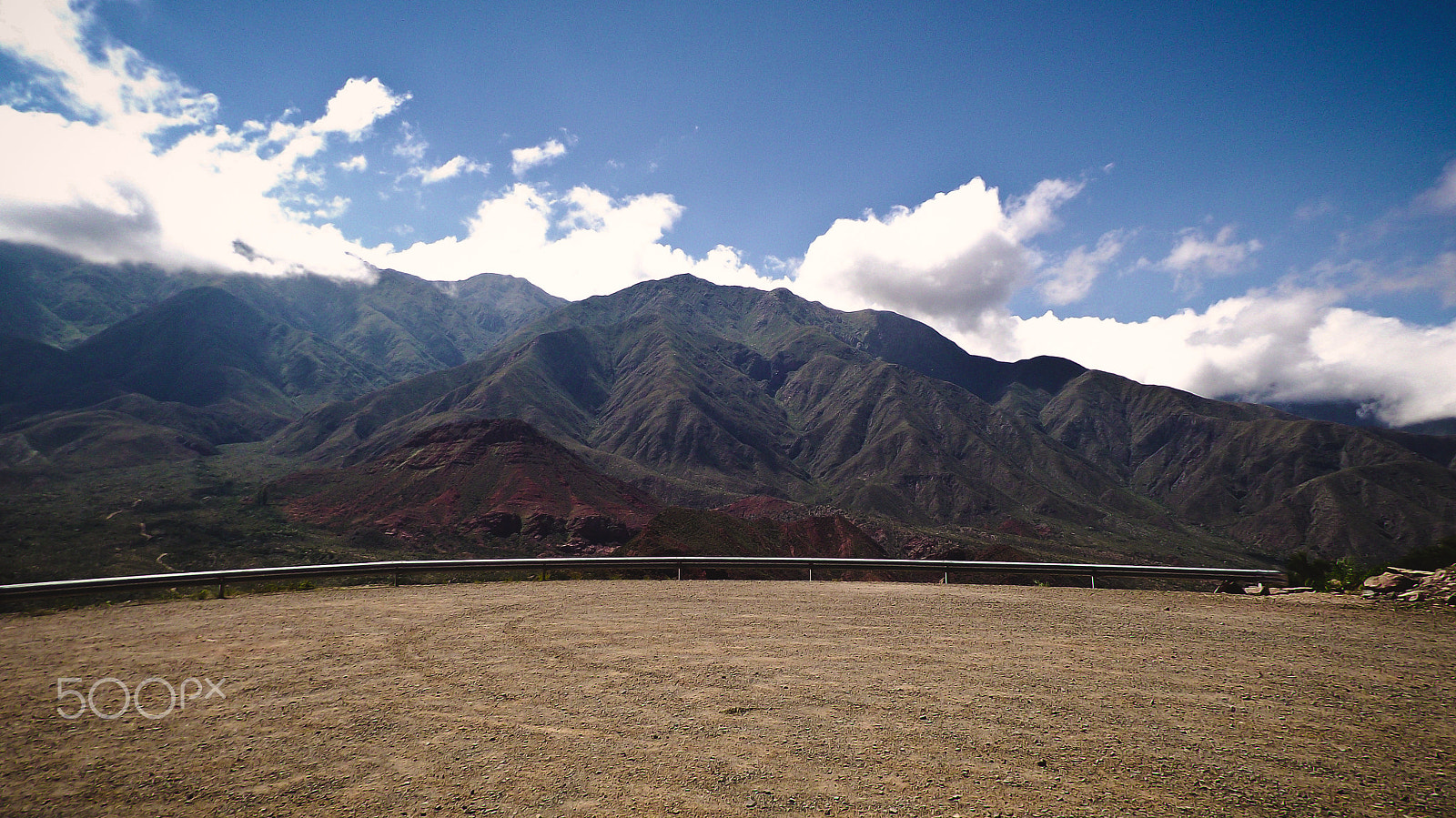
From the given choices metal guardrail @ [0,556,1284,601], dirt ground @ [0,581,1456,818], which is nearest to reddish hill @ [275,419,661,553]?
metal guardrail @ [0,556,1284,601]

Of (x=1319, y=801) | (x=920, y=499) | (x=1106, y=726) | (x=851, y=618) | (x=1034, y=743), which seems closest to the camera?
(x=1319, y=801)

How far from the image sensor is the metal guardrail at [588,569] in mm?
13914

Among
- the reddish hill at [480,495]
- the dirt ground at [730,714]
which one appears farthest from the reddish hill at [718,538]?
the reddish hill at [480,495]

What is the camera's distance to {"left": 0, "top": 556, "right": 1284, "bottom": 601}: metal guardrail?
13.9 metres

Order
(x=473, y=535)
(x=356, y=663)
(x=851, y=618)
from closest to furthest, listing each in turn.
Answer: (x=356, y=663) → (x=851, y=618) → (x=473, y=535)

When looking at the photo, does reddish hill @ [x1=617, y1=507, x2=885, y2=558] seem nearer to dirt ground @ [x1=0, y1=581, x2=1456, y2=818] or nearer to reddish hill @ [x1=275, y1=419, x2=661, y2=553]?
dirt ground @ [x1=0, y1=581, x2=1456, y2=818]

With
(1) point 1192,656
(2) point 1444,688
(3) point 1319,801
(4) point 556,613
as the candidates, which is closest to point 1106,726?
(3) point 1319,801

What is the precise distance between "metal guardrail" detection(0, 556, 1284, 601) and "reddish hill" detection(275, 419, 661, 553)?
2530 inches

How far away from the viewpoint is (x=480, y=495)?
304 feet

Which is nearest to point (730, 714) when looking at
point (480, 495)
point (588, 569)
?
point (588, 569)

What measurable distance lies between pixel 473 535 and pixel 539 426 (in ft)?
370

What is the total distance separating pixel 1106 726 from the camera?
698cm

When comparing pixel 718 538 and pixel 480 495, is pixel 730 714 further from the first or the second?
pixel 480 495

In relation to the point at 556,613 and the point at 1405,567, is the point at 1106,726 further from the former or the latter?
the point at 1405,567
